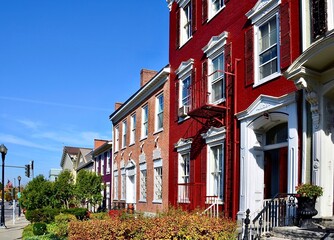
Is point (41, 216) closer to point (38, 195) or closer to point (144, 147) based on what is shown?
point (38, 195)

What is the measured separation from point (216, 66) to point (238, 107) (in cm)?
264

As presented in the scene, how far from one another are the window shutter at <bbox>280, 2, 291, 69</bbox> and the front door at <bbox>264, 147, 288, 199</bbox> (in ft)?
7.89

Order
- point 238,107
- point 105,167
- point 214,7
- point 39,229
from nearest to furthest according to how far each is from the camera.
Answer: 1. point 238,107
2. point 214,7
3. point 39,229
4. point 105,167

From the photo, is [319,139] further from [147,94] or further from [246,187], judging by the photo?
[147,94]

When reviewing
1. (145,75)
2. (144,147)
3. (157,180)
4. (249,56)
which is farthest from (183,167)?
(145,75)

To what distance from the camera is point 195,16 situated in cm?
1788

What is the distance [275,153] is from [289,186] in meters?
1.92

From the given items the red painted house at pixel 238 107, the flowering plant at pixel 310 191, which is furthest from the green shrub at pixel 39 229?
the flowering plant at pixel 310 191

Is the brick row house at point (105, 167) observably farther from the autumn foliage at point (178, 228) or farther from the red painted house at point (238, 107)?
the autumn foliage at point (178, 228)

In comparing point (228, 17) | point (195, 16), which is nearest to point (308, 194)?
point (228, 17)

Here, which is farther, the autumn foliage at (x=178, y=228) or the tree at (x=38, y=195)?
the tree at (x=38, y=195)

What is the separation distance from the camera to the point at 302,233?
27.0 feet

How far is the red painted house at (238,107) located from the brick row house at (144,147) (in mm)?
2056

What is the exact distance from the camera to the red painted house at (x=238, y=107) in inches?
450
